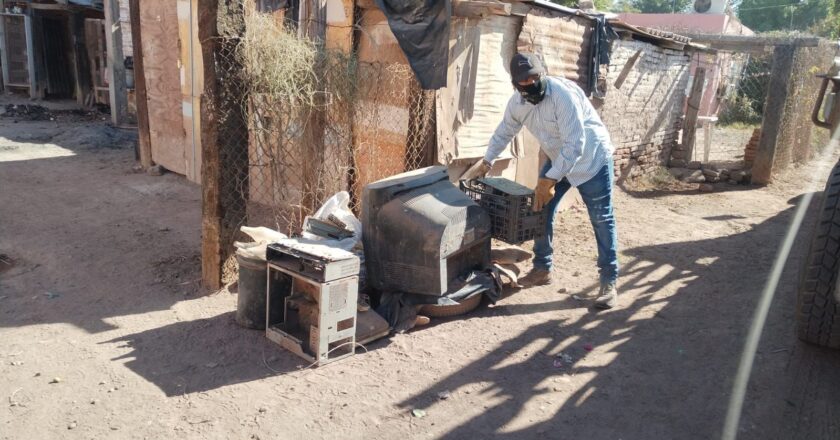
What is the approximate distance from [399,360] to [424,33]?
117 inches

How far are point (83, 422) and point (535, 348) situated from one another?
2.72 meters

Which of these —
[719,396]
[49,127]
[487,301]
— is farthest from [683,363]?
[49,127]

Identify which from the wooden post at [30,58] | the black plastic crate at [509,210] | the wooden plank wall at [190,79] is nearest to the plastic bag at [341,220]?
the black plastic crate at [509,210]

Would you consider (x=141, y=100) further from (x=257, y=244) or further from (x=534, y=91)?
(x=534, y=91)

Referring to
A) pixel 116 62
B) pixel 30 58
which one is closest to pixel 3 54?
pixel 30 58

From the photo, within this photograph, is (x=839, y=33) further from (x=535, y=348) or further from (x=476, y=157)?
(x=535, y=348)

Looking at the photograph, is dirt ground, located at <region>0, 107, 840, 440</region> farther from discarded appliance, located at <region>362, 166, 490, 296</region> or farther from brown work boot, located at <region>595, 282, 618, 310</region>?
discarded appliance, located at <region>362, 166, 490, 296</region>

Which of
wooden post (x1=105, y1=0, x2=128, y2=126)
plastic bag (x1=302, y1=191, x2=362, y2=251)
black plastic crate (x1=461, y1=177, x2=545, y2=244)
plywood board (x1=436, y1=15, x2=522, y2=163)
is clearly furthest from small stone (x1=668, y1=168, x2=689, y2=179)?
wooden post (x1=105, y1=0, x2=128, y2=126)

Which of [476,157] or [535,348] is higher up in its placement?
[476,157]

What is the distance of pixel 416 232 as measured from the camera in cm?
412

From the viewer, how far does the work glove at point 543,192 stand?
4.62m

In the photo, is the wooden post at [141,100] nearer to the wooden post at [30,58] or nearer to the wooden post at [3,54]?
the wooden post at [30,58]

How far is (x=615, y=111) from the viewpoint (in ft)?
29.0

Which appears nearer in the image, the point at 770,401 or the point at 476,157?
the point at 770,401
